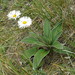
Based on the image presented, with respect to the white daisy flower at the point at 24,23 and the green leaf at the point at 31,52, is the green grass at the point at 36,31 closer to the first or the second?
the green leaf at the point at 31,52

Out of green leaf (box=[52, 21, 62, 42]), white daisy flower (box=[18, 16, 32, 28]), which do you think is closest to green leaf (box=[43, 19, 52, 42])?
green leaf (box=[52, 21, 62, 42])

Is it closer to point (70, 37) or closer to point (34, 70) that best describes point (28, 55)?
point (34, 70)

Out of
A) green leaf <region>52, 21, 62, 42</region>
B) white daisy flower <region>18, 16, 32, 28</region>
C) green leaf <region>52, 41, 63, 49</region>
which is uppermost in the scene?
white daisy flower <region>18, 16, 32, 28</region>

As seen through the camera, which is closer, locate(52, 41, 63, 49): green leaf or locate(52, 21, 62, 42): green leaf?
locate(52, 41, 63, 49): green leaf

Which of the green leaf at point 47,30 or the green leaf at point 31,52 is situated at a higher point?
the green leaf at point 47,30

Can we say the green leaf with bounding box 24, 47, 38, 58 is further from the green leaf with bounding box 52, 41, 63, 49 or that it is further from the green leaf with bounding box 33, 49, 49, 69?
the green leaf with bounding box 52, 41, 63, 49

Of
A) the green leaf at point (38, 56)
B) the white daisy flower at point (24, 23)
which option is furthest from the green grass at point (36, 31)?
the white daisy flower at point (24, 23)

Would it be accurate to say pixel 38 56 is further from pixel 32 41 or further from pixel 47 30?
pixel 47 30

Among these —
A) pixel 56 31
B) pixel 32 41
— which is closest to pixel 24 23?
pixel 32 41
